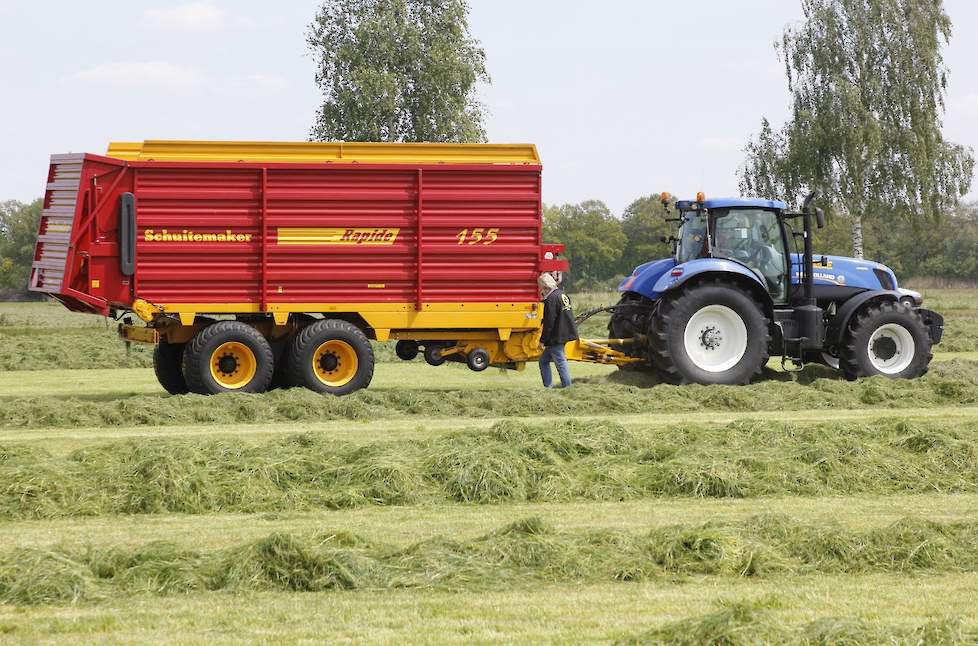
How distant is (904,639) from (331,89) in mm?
37957

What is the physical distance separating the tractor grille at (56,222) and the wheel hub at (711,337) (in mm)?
7404

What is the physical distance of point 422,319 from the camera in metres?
15.7

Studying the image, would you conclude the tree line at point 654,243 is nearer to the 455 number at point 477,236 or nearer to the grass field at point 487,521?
the 455 number at point 477,236

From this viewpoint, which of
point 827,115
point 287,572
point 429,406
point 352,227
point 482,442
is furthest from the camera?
point 827,115

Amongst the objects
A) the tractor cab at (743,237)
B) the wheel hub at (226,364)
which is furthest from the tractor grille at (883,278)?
the wheel hub at (226,364)

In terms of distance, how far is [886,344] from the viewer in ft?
55.6

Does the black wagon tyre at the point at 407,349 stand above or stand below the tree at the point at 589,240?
below

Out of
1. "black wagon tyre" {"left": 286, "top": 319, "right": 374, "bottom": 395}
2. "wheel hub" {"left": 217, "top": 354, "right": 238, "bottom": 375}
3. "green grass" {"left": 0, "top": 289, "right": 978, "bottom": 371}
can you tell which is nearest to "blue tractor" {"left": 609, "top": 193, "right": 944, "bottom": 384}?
"black wagon tyre" {"left": 286, "top": 319, "right": 374, "bottom": 395}

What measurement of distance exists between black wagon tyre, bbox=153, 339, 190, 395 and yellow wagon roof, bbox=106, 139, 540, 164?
2394 mm

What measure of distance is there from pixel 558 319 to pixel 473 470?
21.0 feet

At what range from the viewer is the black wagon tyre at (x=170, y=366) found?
53.2 feet

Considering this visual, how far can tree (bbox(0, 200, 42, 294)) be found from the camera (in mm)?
75500

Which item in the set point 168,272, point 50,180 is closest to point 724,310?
point 168,272

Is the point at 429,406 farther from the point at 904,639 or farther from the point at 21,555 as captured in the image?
the point at 904,639
